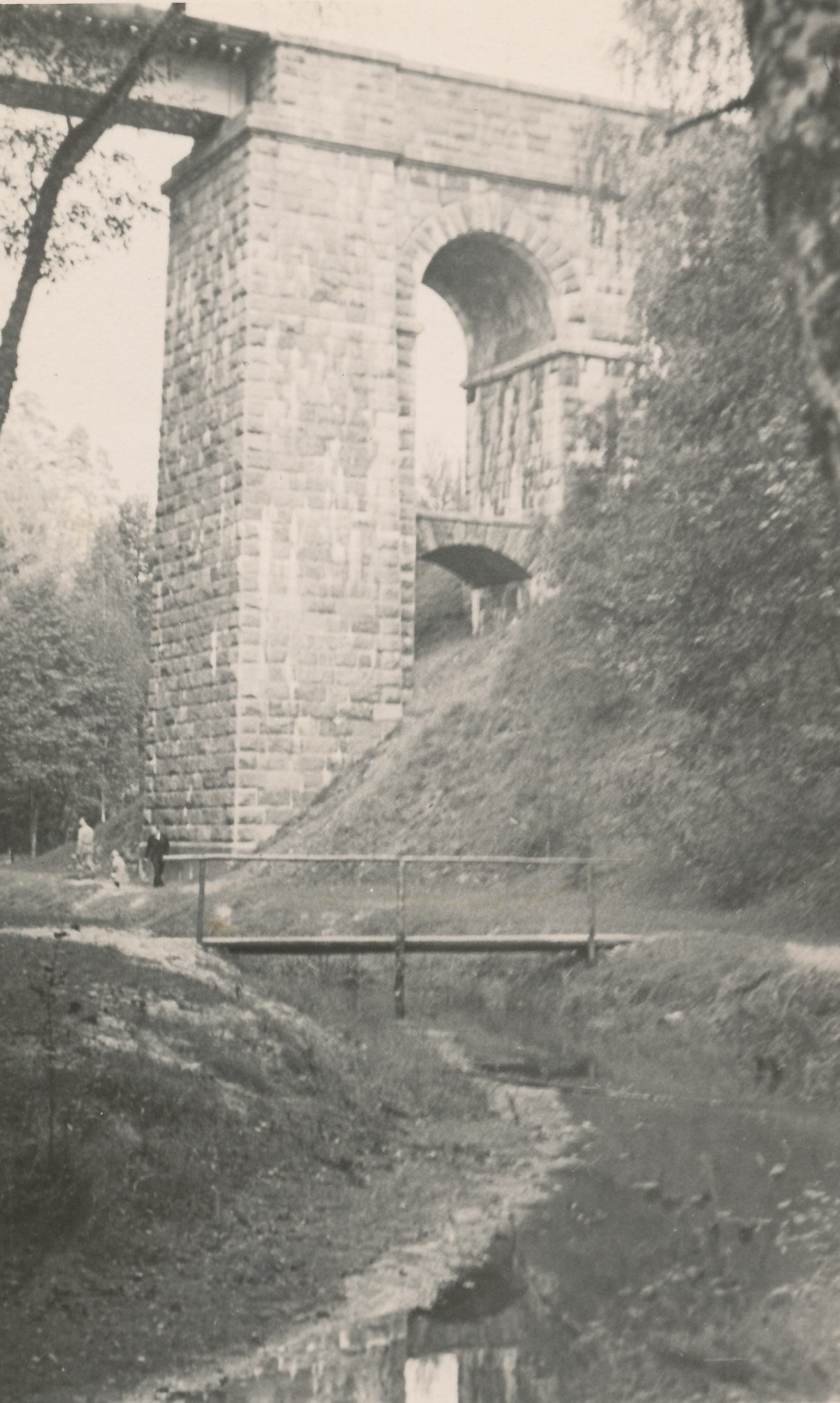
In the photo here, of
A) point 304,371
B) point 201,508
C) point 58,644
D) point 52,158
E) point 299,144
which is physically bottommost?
point 58,644

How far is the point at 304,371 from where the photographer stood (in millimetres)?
24047

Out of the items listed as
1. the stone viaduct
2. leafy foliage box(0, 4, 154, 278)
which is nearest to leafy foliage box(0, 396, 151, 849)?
the stone viaduct

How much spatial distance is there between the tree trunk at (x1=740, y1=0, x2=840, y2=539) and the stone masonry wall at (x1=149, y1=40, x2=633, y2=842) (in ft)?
61.4

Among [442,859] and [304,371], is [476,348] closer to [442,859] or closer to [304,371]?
[304,371]

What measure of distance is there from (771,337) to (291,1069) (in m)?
7.64

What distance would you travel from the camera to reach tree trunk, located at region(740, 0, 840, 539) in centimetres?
391

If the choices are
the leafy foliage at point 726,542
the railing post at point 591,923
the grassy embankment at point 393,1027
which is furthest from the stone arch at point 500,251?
the railing post at point 591,923

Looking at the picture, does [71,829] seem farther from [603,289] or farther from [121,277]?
[603,289]

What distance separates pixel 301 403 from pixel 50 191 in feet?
33.8

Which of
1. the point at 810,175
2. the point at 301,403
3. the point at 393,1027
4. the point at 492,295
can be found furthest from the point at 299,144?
the point at 810,175

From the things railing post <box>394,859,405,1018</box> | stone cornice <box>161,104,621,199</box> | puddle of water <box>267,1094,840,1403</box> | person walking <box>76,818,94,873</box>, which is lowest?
puddle of water <box>267,1094,840,1403</box>

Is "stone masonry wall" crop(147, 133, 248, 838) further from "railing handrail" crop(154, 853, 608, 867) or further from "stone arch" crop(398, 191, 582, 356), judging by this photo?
"railing handrail" crop(154, 853, 608, 867)

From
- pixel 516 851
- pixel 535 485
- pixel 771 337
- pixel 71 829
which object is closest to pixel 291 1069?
pixel 771 337

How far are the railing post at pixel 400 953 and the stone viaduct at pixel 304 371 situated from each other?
21.7 ft
